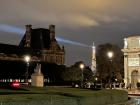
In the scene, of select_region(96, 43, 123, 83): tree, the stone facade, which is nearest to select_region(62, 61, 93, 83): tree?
select_region(96, 43, 123, 83): tree

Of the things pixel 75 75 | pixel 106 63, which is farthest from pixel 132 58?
pixel 75 75

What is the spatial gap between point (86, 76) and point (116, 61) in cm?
1343

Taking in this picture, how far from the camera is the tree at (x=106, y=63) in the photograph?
129m

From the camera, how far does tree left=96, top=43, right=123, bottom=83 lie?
12862 centimetres

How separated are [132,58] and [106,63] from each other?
84.1ft

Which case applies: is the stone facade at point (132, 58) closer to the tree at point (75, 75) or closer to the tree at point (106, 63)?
the tree at point (106, 63)

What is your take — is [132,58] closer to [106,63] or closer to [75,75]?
[106,63]

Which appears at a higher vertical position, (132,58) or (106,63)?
(132,58)

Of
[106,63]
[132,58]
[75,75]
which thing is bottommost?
[75,75]

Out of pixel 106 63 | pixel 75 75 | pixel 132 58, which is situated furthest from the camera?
pixel 132 58

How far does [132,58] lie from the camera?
15462 centimetres

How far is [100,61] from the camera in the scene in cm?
13375

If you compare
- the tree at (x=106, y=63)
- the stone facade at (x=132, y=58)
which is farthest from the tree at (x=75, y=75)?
the stone facade at (x=132, y=58)

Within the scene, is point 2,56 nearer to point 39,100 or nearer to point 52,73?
point 52,73
